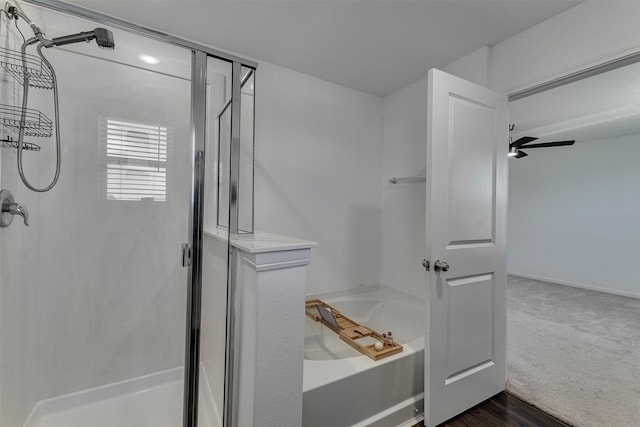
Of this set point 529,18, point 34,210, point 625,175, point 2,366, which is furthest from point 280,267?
point 625,175

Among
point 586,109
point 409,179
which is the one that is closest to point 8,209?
point 409,179

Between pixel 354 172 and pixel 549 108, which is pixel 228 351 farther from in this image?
pixel 549 108

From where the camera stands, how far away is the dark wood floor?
1.57 metres

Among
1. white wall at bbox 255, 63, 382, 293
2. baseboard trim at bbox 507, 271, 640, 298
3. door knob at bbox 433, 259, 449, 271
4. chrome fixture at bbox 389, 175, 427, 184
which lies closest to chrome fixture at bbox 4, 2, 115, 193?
white wall at bbox 255, 63, 382, 293

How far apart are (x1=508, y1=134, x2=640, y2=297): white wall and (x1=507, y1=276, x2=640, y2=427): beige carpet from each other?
0.59 metres

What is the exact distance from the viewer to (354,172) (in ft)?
9.13

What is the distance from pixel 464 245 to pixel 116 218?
86.9 inches

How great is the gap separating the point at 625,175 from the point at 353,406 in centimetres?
536

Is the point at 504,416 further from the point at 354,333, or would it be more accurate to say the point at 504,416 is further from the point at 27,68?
the point at 27,68

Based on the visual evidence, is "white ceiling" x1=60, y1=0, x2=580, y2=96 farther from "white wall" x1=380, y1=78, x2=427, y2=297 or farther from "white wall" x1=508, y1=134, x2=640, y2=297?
"white wall" x1=508, y1=134, x2=640, y2=297

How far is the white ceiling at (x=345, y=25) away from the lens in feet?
5.32

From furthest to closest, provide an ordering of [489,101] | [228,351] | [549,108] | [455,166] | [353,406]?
1. [549,108]
2. [489,101]
3. [455,166]
4. [353,406]
5. [228,351]

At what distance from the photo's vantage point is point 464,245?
5.52 feet

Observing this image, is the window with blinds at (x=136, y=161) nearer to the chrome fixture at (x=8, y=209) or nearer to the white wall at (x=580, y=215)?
the chrome fixture at (x=8, y=209)
